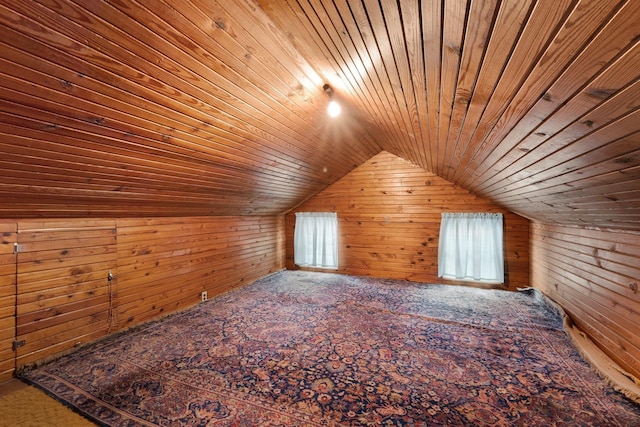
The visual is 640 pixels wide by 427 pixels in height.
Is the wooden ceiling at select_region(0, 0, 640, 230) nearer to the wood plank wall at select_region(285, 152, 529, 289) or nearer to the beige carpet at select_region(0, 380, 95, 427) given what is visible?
the beige carpet at select_region(0, 380, 95, 427)

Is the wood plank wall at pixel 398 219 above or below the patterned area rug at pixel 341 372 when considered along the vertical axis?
above

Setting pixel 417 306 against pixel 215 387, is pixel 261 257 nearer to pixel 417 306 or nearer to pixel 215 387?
pixel 417 306

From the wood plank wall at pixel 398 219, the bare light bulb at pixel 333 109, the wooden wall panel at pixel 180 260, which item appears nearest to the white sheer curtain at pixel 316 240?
the wood plank wall at pixel 398 219

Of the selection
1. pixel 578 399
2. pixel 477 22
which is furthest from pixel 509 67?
pixel 578 399

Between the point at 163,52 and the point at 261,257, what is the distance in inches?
164

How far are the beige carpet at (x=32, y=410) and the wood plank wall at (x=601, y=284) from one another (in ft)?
12.3

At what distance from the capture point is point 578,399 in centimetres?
179

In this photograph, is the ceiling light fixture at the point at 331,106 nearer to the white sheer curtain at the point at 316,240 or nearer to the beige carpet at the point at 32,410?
the beige carpet at the point at 32,410

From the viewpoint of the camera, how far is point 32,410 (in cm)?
175

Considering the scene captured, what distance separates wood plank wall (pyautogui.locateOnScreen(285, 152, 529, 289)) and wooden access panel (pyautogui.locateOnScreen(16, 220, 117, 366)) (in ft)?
11.9

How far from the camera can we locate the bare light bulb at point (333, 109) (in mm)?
2328

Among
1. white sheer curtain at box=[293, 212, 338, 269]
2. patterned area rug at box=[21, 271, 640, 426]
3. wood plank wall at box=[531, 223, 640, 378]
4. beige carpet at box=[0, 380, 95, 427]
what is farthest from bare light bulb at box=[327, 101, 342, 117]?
white sheer curtain at box=[293, 212, 338, 269]

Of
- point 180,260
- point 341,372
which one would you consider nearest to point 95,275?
point 180,260

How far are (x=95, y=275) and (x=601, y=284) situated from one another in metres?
4.78
